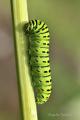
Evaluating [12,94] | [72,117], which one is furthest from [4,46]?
[72,117]

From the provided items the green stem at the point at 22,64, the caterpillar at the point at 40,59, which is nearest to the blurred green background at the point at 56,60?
the caterpillar at the point at 40,59

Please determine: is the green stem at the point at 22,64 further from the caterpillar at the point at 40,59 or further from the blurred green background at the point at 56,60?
the blurred green background at the point at 56,60

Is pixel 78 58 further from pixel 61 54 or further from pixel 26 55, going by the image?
pixel 26 55

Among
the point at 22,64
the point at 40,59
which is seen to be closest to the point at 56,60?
the point at 40,59

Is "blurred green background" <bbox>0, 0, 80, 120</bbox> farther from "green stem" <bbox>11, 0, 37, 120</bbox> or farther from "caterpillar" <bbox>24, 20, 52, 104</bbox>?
"green stem" <bbox>11, 0, 37, 120</bbox>

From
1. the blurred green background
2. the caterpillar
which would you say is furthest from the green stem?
the blurred green background
